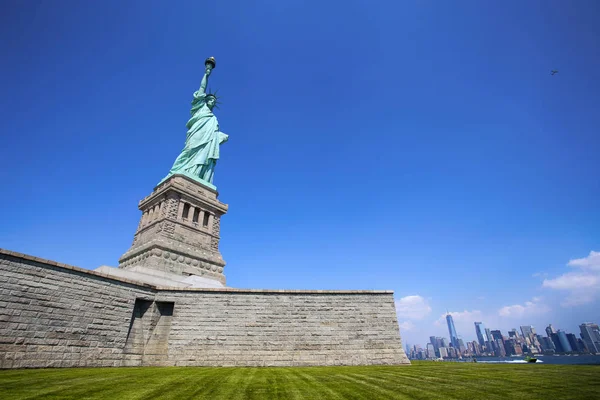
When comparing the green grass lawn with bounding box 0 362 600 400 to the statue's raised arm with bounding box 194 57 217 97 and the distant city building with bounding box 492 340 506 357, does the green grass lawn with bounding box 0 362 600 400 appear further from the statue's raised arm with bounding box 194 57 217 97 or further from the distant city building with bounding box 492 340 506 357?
the distant city building with bounding box 492 340 506 357

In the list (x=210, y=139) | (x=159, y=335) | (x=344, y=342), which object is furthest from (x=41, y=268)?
(x=210, y=139)

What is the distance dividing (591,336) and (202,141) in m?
109

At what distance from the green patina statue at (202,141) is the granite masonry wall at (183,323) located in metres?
16.8

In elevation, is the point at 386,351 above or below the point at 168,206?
below

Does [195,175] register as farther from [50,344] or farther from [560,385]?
[560,385]

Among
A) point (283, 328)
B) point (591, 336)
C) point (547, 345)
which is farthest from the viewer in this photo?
point (547, 345)

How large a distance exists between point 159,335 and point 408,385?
1331cm

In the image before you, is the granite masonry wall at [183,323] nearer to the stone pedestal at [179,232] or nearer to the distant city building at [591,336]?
the stone pedestal at [179,232]

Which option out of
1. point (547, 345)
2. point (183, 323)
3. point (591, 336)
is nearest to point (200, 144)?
point (183, 323)

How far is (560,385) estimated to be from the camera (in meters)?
6.82

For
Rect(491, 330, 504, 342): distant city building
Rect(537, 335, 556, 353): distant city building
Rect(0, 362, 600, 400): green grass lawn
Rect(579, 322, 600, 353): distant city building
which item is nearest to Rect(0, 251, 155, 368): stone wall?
Rect(0, 362, 600, 400): green grass lawn

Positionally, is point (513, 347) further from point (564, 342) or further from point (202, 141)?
point (202, 141)

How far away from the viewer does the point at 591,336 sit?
76.9m

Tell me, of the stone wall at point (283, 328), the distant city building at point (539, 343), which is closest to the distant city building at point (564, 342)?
the distant city building at point (539, 343)
